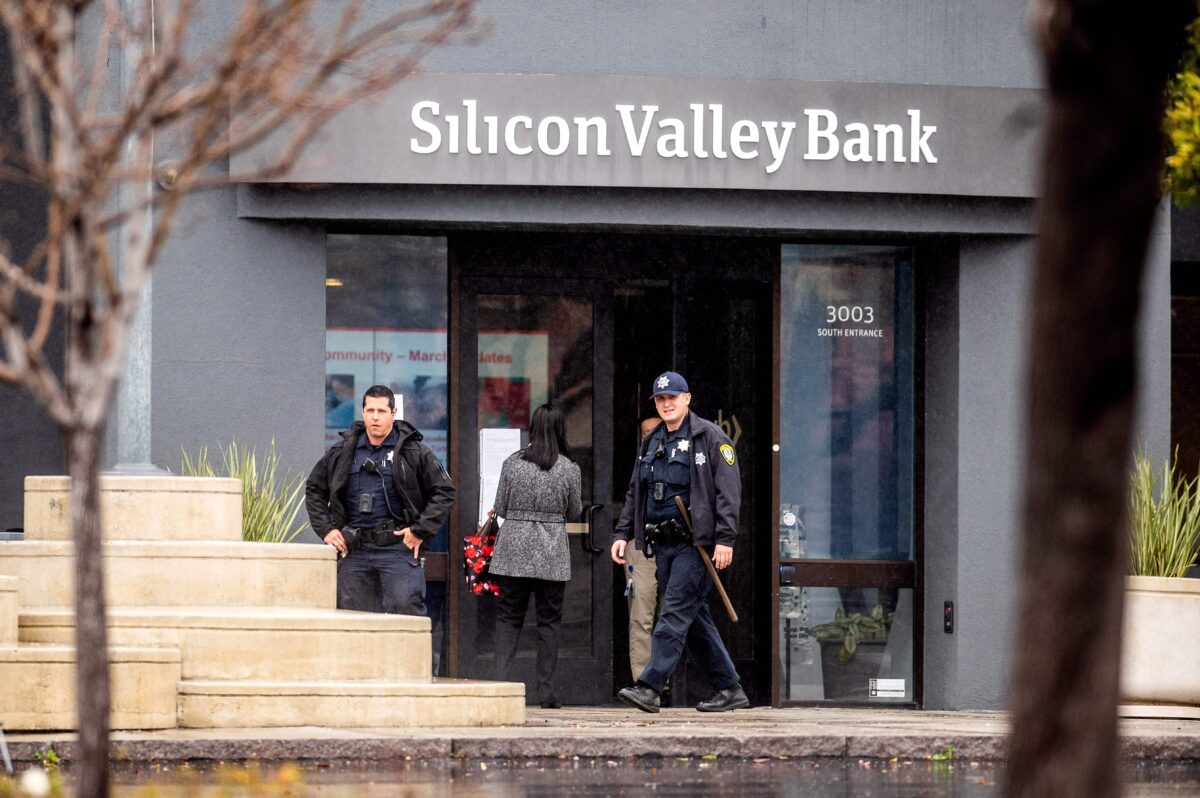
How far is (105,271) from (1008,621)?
915 cm

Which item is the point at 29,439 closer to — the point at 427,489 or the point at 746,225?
the point at 427,489

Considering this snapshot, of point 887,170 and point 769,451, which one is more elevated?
point 887,170

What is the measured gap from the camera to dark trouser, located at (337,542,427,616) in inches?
447

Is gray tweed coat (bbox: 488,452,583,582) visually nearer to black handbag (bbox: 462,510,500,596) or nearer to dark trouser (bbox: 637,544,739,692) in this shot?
black handbag (bbox: 462,510,500,596)

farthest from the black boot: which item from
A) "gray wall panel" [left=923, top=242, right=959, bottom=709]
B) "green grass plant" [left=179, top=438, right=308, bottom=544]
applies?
"gray wall panel" [left=923, top=242, right=959, bottom=709]

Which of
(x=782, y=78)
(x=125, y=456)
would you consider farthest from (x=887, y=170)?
(x=125, y=456)

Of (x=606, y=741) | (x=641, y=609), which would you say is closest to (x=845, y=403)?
(x=641, y=609)

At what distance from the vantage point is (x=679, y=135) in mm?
12055

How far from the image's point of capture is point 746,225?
12.3 meters

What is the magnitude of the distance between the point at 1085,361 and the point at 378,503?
8.16 m

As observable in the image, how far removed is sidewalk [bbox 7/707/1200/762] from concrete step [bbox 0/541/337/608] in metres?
1.07

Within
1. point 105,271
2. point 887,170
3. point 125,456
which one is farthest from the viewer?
point 887,170

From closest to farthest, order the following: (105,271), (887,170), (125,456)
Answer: (105,271)
(125,456)
(887,170)

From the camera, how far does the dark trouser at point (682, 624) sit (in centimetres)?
1100
